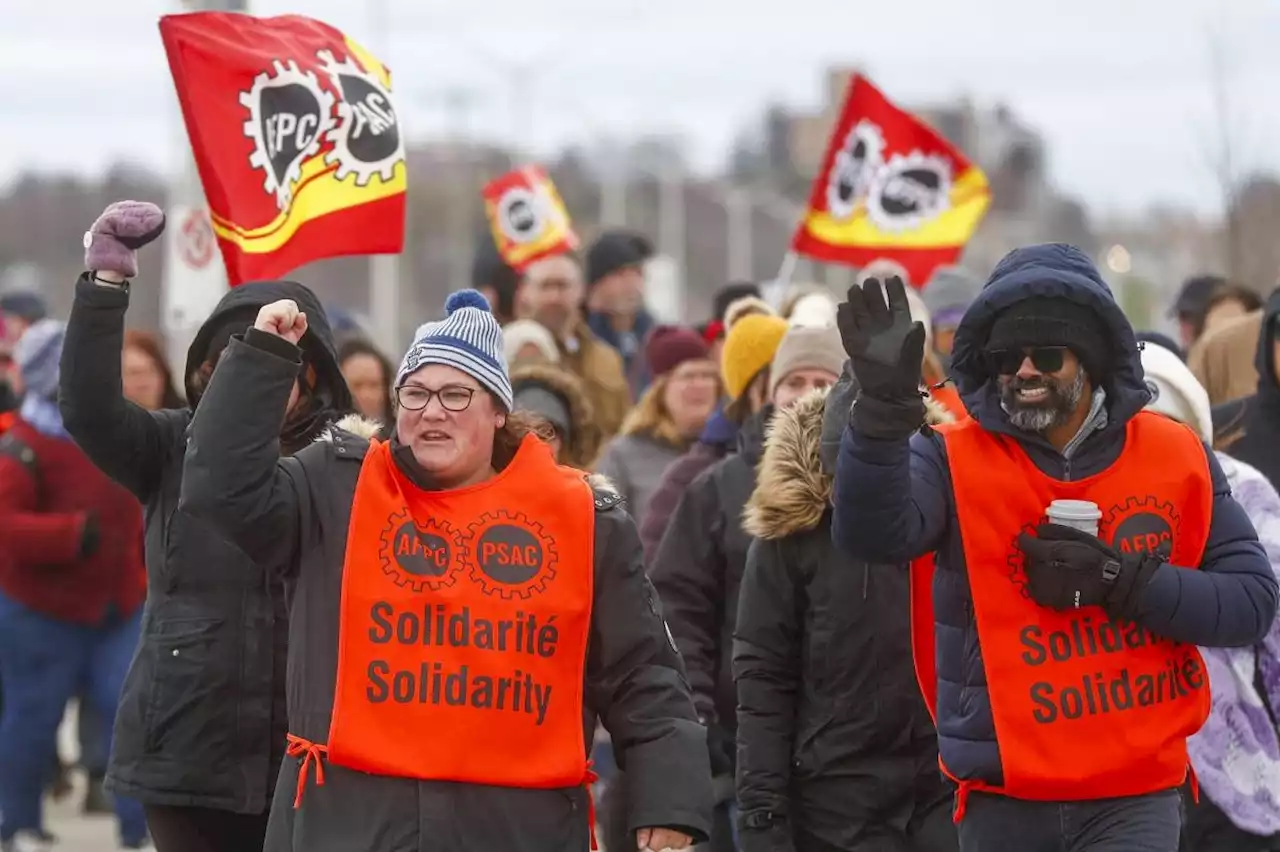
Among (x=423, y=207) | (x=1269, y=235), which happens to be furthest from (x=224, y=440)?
(x=423, y=207)

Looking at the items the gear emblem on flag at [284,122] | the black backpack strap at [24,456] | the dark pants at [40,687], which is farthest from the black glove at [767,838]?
→ the black backpack strap at [24,456]

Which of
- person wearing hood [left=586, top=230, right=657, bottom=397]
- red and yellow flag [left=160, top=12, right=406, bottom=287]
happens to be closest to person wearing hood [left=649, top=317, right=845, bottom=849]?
red and yellow flag [left=160, top=12, right=406, bottom=287]

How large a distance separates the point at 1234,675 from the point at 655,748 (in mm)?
1946

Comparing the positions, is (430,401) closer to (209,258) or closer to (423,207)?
(209,258)

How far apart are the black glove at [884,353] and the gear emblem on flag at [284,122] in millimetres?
2817

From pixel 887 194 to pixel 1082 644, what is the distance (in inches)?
296

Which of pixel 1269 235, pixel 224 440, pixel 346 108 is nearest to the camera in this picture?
pixel 224 440

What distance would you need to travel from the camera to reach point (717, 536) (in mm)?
7195

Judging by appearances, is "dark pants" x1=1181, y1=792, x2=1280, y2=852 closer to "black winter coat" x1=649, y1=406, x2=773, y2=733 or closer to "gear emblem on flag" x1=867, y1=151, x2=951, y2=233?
"black winter coat" x1=649, y1=406, x2=773, y2=733

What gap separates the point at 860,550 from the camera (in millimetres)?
5316

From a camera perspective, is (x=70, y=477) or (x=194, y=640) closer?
(x=194, y=640)

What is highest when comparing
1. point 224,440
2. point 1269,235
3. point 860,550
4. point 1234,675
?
point 224,440

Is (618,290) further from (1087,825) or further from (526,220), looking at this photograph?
(1087,825)

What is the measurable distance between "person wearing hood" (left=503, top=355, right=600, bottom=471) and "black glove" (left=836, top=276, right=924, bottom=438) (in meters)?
3.11
